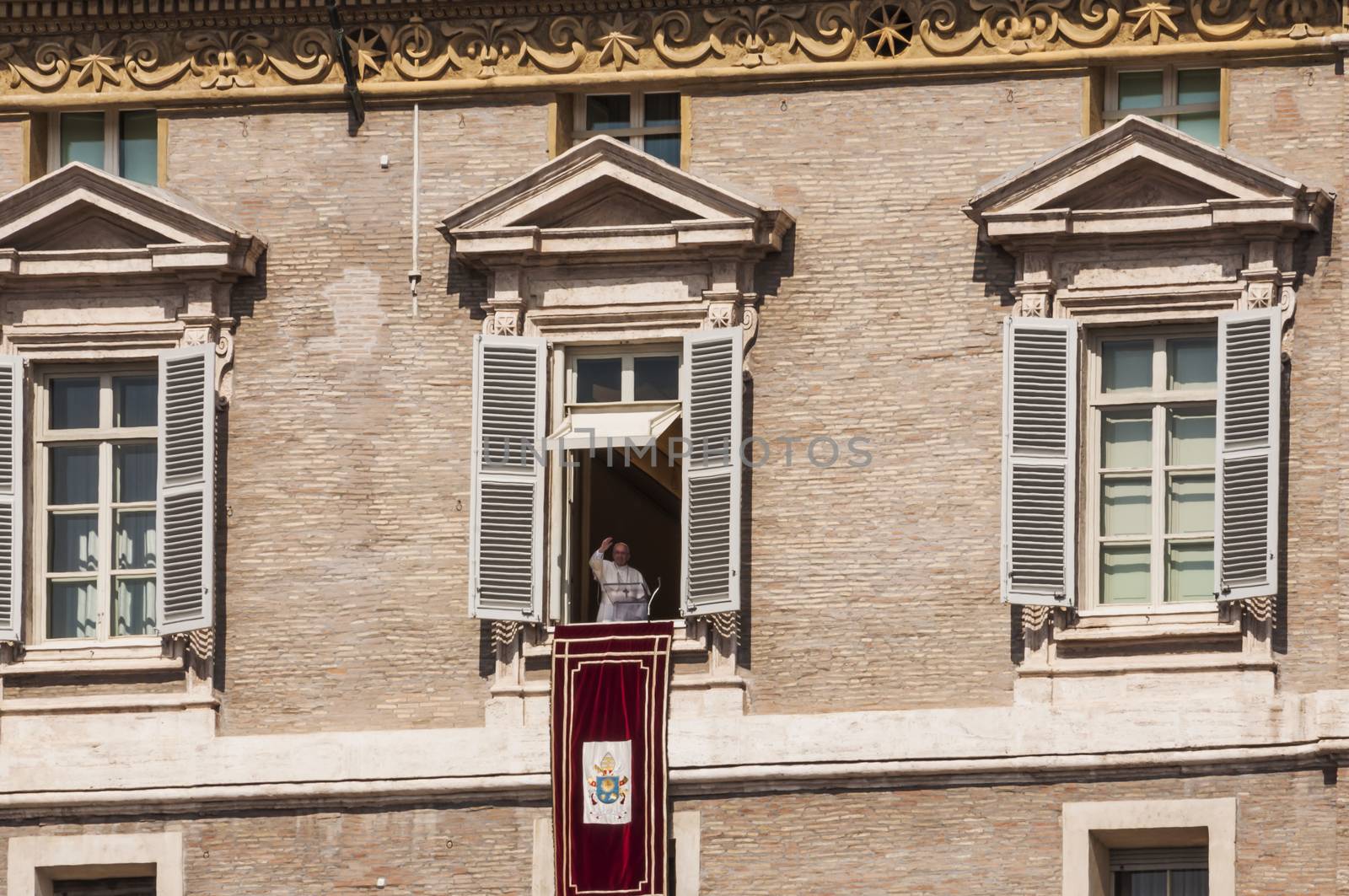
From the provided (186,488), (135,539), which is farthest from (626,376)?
(135,539)

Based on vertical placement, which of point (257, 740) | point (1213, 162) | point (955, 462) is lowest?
point (257, 740)

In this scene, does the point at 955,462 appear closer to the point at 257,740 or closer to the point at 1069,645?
the point at 1069,645

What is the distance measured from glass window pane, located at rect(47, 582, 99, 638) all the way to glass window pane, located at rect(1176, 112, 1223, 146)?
356 inches

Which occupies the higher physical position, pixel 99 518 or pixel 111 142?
pixel 111 142

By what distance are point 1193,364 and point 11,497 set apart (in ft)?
29.7

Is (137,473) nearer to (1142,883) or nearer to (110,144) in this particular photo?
(110,144)

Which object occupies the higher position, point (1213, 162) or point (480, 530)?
point (1213, 162)

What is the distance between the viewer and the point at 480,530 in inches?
1385

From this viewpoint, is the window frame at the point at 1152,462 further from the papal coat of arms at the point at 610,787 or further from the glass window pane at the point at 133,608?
the glass window pane at the point at 133,608

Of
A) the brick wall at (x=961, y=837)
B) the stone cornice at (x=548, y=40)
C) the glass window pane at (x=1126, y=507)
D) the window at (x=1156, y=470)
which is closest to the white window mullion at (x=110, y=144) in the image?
the stone cornice at (x=548, y=40)

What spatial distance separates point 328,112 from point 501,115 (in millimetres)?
1377

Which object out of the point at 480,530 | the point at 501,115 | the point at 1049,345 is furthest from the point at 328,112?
the point at 1049,345

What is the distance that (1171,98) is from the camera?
3525cm

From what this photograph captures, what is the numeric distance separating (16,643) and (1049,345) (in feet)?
26.9
